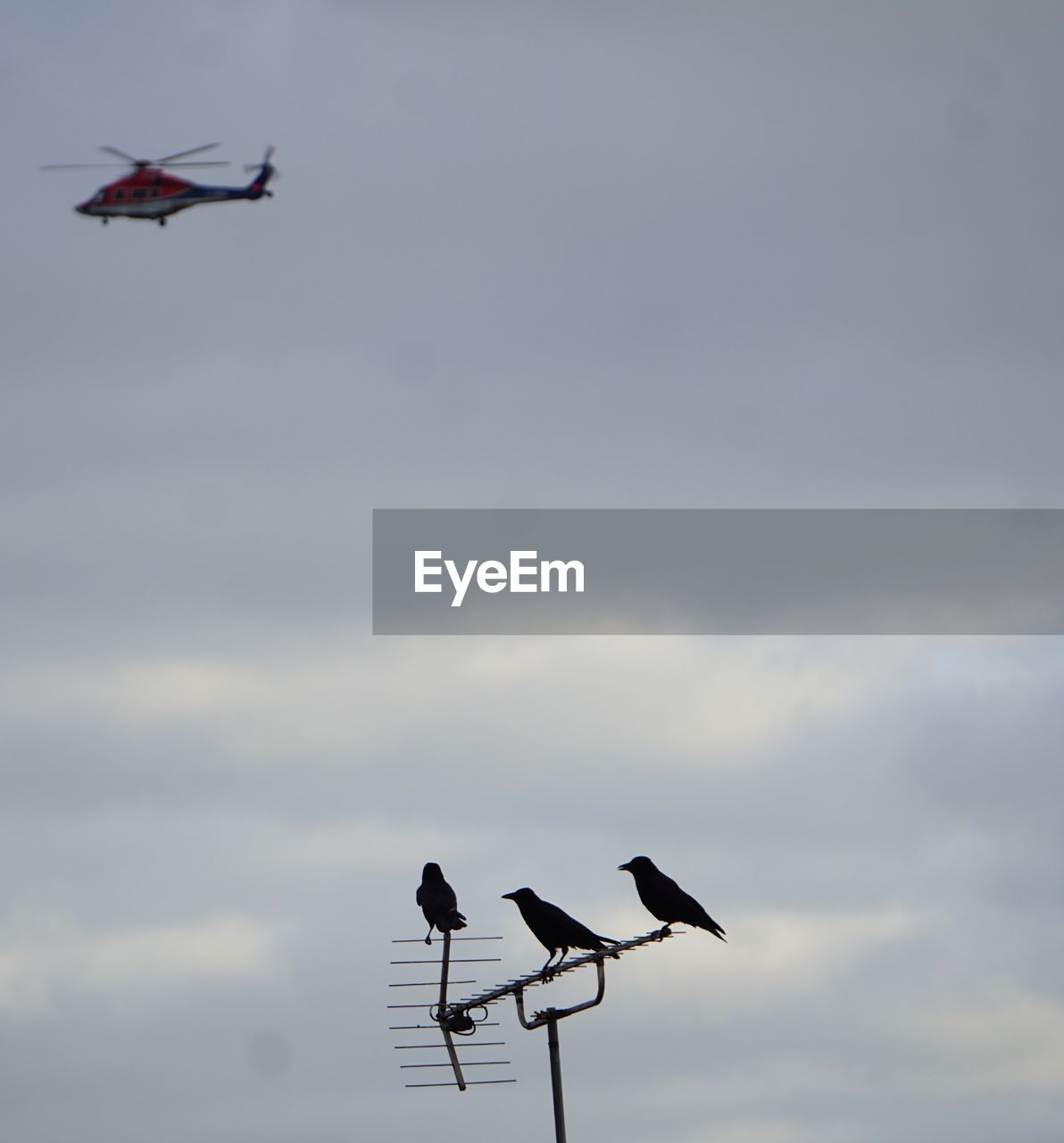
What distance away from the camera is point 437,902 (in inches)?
1291

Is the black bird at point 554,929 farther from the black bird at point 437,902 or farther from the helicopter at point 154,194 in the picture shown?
the helicopter at point 154,194

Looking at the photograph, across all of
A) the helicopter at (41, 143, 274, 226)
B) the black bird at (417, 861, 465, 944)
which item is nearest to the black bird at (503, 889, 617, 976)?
the black bird at (417, 861, 465, 944)

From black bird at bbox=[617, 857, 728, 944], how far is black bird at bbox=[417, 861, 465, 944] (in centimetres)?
369

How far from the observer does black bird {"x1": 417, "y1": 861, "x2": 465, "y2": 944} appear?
105 ft

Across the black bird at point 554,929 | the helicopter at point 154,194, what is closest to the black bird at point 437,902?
the black bird at point 554,929

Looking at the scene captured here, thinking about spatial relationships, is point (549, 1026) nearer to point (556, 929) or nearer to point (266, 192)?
point (556, 929)

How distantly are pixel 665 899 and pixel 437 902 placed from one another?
162 inches

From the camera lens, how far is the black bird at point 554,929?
3141 centimetres

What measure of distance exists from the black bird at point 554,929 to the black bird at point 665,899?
Result: 9.89 feet

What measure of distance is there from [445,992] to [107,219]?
60.7 metres

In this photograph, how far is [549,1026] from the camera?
2862cm

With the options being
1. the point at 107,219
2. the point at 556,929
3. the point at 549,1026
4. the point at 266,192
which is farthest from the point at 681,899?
the point at 107,219

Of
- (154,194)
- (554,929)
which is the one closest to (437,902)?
(554,929)

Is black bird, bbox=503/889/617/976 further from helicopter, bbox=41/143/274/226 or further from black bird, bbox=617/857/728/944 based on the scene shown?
helicopter, bbox=41/143/274/226
